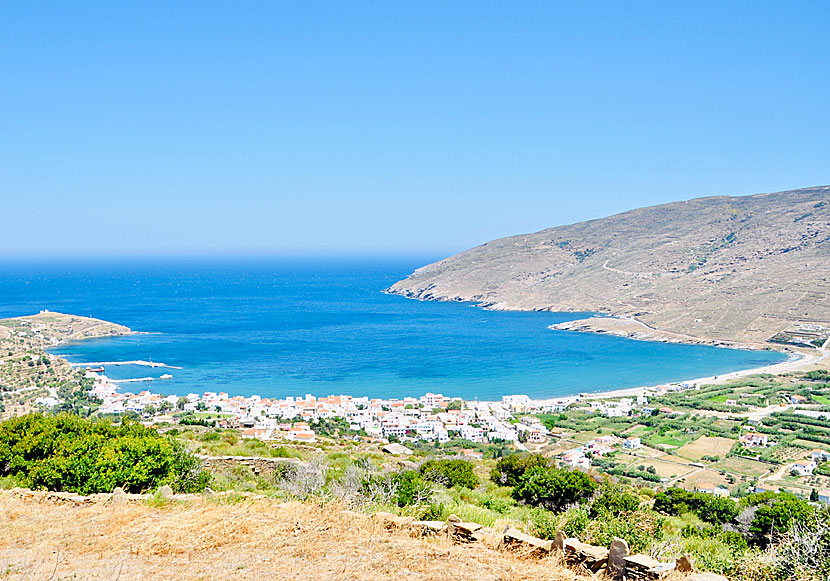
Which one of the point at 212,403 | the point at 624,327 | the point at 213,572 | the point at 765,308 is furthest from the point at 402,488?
the point at 765,308

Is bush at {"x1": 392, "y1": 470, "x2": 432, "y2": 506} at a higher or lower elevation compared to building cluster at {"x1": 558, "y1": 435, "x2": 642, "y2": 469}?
higher

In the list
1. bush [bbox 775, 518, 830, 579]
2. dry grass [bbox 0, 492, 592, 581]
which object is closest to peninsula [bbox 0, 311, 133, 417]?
dry grass [bbox 0, 492, 592, 581]

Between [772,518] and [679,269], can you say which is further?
[679,269]

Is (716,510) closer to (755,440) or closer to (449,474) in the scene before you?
(449,474)

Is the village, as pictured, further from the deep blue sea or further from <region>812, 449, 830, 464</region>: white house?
the deep blue sea

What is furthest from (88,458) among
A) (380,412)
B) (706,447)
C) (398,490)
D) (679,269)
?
(679,269)

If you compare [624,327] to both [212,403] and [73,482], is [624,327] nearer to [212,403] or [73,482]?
[212,403]
